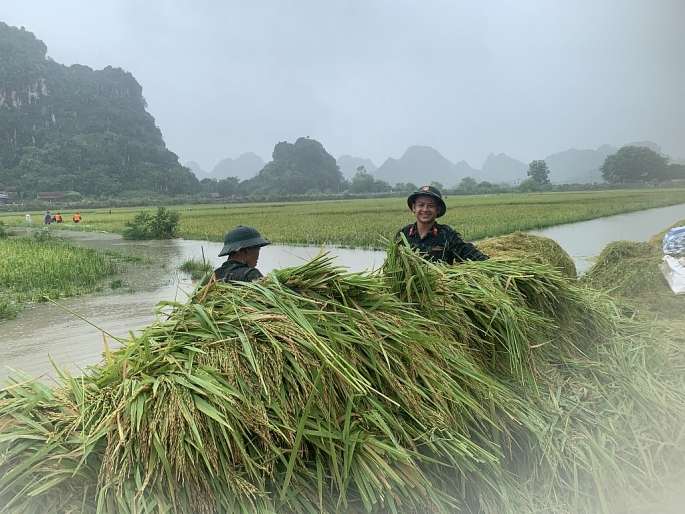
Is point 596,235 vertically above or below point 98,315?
above

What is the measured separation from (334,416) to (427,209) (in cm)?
211

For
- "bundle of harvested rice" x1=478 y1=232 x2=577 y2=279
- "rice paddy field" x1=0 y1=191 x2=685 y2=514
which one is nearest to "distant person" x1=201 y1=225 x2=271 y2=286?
"rice paddy field" x1=0 y1=191 x2=685 y2=514

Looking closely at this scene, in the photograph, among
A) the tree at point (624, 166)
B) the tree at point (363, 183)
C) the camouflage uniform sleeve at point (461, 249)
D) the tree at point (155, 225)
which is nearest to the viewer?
the camouflage uniform sleeve at point (461, 249)

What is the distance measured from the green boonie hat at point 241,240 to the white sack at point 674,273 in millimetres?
3147

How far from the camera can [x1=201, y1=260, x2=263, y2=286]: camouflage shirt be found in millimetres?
2037

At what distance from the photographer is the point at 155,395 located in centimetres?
103

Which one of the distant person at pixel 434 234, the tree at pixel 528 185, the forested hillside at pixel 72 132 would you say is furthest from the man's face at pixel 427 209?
the tree at pixel 528 185

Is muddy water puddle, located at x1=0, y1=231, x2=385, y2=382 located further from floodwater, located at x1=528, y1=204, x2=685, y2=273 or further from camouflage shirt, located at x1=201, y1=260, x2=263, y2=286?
floodwater, located at x1=528, y1=204, x2=685, y2=273

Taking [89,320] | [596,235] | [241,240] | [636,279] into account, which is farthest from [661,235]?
[89,320]

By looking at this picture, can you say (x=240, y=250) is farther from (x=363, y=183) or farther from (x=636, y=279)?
(x=363, y=183)

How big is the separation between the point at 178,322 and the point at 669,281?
12.1 feet

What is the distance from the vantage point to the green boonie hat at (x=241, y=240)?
224cm

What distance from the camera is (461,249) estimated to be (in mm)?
2773

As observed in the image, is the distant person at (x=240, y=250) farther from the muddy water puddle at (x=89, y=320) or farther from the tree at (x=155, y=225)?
the tree at (x=155, y=225)
